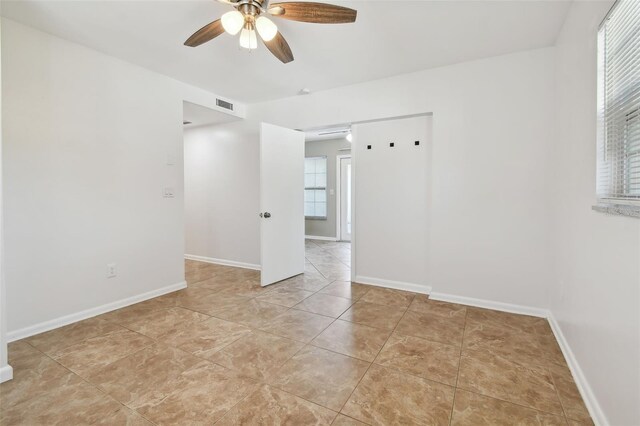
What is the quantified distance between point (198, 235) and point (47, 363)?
3146 millimetres

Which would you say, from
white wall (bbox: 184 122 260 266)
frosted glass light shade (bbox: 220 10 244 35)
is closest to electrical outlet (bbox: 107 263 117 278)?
white wall (bbox: 184 122 260 266)

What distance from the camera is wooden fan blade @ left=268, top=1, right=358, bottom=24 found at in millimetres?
1808

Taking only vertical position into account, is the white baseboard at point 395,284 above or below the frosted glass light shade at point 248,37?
below

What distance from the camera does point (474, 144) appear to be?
3.07 m

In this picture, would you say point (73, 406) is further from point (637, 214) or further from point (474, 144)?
point (474, 144)

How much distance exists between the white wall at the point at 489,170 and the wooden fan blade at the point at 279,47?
1558 mm

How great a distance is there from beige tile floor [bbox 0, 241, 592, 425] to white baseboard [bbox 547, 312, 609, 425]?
0.04m

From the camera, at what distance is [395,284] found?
3701 mm

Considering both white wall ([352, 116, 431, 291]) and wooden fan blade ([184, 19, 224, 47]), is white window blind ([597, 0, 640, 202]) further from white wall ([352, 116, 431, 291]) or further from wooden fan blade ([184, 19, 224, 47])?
wooden fan blade ([184, 19, 224, 47])

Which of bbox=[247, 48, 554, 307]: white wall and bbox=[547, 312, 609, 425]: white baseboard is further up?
bbox=[247, 48, 554, 307]: white wall

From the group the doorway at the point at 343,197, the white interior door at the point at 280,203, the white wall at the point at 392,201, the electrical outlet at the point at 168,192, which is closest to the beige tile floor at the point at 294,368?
the white wall at the point at 392,201

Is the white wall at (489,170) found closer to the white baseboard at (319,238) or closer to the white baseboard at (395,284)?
the white baseboard at (395,284)

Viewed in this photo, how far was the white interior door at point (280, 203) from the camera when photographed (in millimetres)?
3723

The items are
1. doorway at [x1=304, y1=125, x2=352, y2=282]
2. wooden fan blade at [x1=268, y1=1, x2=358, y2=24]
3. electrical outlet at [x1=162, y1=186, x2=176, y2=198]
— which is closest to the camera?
wooden fan blade at [x1=268, y1=1, x2=358, y2=24]
